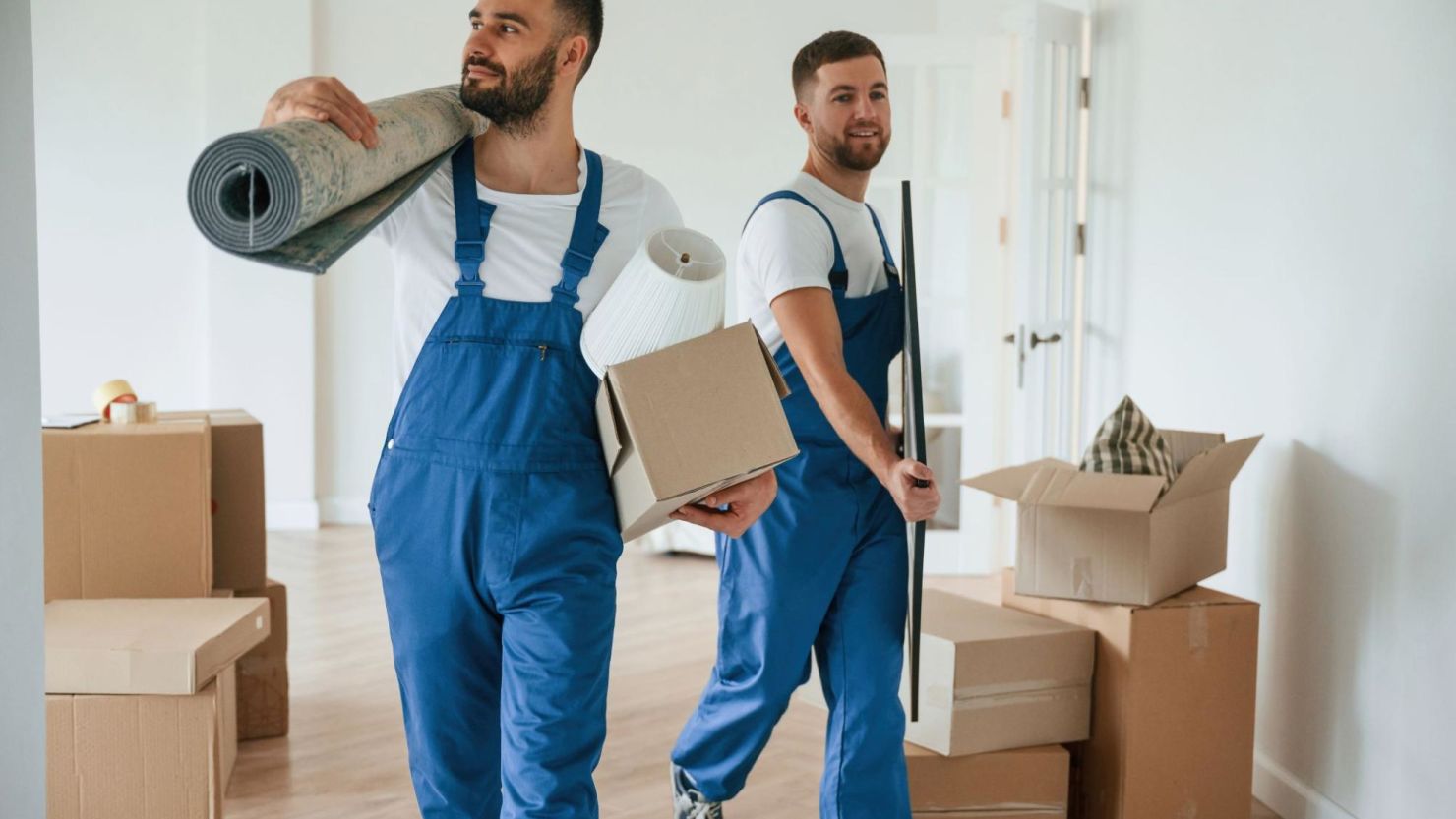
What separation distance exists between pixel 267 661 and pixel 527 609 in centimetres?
204

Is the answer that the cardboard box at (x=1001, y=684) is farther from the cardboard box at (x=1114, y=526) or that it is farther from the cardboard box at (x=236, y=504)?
the cardboard box at (x=236, y=504)

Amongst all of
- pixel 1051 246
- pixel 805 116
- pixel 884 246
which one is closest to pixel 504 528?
pixel 884 246

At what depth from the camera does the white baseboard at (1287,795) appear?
299 centimetres

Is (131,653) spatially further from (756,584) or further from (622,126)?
(622,126)

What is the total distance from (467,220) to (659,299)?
31cm

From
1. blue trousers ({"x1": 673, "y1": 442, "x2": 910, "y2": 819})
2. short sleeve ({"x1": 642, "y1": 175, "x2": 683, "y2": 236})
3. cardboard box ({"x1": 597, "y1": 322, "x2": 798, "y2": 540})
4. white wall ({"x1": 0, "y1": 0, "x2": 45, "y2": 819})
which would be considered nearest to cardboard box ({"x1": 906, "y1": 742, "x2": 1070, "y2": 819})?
blue trousers ({"x1": 673, "y1": 442, "x2": 910, "y2": 819})

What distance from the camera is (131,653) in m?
2.71

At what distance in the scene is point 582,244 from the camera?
6.29 ft

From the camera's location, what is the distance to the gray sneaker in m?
2.87

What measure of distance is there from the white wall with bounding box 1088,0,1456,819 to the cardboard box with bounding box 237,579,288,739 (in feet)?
7.96

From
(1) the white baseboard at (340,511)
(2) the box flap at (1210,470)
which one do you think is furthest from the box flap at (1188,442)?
(1) the white baseboard at (340,511)

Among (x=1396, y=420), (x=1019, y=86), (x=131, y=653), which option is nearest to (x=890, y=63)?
(x=1019, y=86)

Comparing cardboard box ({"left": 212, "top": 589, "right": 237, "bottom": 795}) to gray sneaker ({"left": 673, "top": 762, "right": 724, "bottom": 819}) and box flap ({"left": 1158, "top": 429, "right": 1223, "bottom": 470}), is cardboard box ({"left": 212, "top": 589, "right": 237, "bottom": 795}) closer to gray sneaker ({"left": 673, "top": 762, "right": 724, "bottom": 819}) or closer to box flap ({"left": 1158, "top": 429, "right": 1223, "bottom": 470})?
gray sneaker ({"left": 673, "top": 762, "right": 724, "bottom": 819})

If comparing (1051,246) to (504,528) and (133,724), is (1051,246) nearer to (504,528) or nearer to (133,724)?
(133,724)
